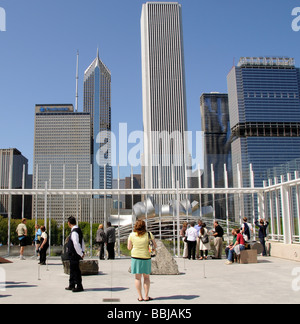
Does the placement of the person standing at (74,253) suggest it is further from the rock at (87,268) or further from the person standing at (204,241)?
the person standing at (204,241)

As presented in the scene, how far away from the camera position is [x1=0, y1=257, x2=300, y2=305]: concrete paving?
6.39m

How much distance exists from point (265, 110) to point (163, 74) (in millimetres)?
45874

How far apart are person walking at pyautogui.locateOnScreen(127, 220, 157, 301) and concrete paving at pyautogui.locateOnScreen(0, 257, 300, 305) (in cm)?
30

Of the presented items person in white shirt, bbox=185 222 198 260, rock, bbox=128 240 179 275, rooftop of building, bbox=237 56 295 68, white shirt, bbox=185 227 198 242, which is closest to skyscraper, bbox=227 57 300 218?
rooftop of building, bbox=237 56 295 68

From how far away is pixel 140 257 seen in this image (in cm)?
636

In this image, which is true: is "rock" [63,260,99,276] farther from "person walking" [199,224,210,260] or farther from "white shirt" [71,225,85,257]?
"person walking" [199,224,210,260]

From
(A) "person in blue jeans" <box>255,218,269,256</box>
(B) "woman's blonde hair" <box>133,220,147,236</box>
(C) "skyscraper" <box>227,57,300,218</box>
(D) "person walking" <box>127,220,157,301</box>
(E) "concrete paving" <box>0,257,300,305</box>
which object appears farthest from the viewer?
(C) "skyscraper" <box>227,57,300,218</box>

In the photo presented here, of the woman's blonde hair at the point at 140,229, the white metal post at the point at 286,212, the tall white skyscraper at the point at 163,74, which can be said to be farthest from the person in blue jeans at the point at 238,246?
the tall white skyscraper at the point at 163,74

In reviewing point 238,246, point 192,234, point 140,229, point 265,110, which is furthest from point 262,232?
point 265,110

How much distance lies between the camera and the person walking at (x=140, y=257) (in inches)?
246

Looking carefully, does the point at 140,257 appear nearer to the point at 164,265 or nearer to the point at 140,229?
the point at 140,229
